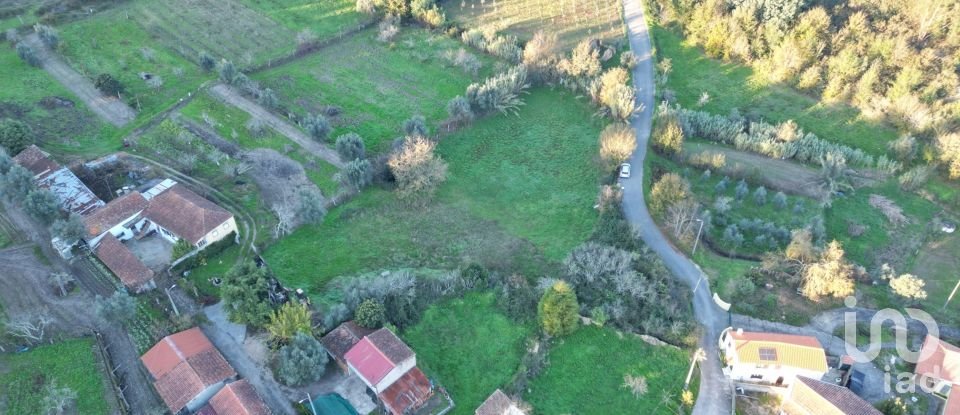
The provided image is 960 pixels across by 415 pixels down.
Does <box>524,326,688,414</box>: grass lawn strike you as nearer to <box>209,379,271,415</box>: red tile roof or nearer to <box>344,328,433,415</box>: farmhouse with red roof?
<box>344,328,433,415</box>: farmhouse with red roof

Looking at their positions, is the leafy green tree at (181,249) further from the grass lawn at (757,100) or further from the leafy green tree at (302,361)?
the grass lawn at (757,100)

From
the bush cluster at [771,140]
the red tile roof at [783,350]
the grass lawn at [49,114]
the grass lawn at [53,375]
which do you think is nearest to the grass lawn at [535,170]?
the bush cluster at [771,140]

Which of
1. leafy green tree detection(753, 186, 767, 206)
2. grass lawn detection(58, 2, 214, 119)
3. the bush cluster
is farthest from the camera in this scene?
grass lawn detection(58, 2, 214, 119)

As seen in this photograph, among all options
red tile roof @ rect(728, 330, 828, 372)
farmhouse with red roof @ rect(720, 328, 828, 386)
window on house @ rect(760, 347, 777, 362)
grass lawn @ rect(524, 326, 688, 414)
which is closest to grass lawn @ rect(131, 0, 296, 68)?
grass lawn @ rect(524, 326, 688, 414)

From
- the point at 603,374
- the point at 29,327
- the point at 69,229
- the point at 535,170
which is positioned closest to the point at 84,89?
the point at 69,229

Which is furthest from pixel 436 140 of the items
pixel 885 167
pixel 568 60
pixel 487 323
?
pixel 885 167

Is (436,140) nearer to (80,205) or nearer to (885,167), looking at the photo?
(80,205)
